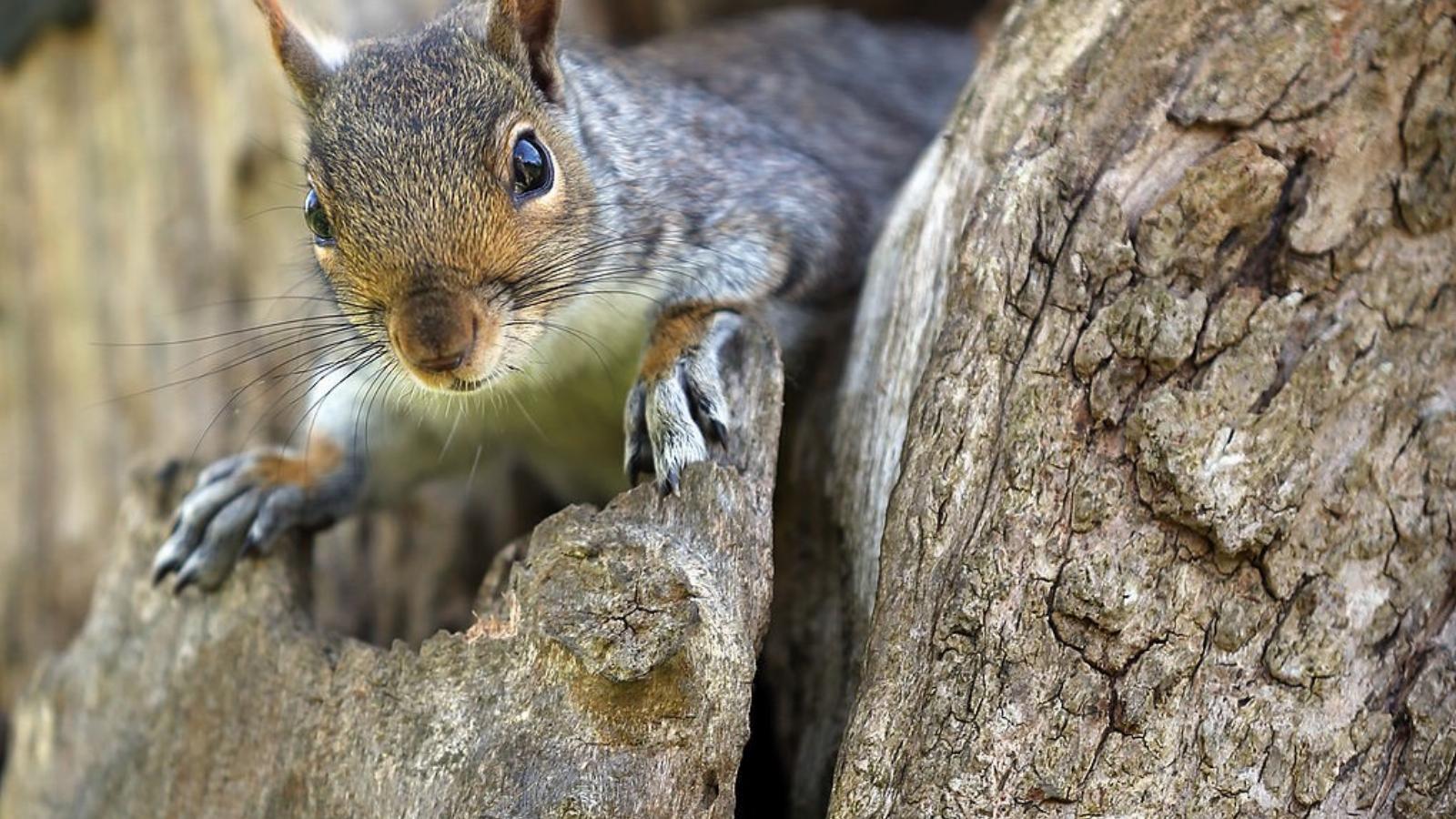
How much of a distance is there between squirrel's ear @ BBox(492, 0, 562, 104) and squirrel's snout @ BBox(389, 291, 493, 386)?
0.70 m

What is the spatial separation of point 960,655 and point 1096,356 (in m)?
0.51

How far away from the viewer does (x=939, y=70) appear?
4.66m

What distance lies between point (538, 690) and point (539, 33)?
1393 mm

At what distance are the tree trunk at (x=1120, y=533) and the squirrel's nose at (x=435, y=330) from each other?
0.35m

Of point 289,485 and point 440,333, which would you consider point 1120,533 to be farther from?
point 289,485

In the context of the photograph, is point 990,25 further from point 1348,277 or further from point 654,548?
point 654,548

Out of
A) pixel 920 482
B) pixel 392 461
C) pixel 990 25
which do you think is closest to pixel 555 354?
pixel 392 461

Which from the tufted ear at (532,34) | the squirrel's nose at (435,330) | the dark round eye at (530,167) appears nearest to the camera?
the squirrel's nose at (435,330)

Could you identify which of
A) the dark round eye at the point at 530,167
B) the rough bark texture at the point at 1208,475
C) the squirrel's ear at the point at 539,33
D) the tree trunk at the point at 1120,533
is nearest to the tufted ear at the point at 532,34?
the squirrel's ear at the point at 539,33

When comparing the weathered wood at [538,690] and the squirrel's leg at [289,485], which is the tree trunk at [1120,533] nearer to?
the weathered wood at [538,690]

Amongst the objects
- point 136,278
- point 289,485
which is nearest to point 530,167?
point 289,485

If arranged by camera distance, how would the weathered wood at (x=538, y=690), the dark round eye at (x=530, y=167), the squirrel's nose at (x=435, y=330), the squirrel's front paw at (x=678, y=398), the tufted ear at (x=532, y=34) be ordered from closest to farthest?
the weathered wood at (x=538, y=690) < the squirrel's nose at (x=435, y=330) < the squirrel's front paw at (x=678, y=398) < the dark round eye at (x=530, y=167) < the tufted ear at (x=532, y=34)

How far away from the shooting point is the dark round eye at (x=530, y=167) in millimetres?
2551

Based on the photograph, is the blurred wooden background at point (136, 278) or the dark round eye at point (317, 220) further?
the blurred wooden background at point (136, 278)
